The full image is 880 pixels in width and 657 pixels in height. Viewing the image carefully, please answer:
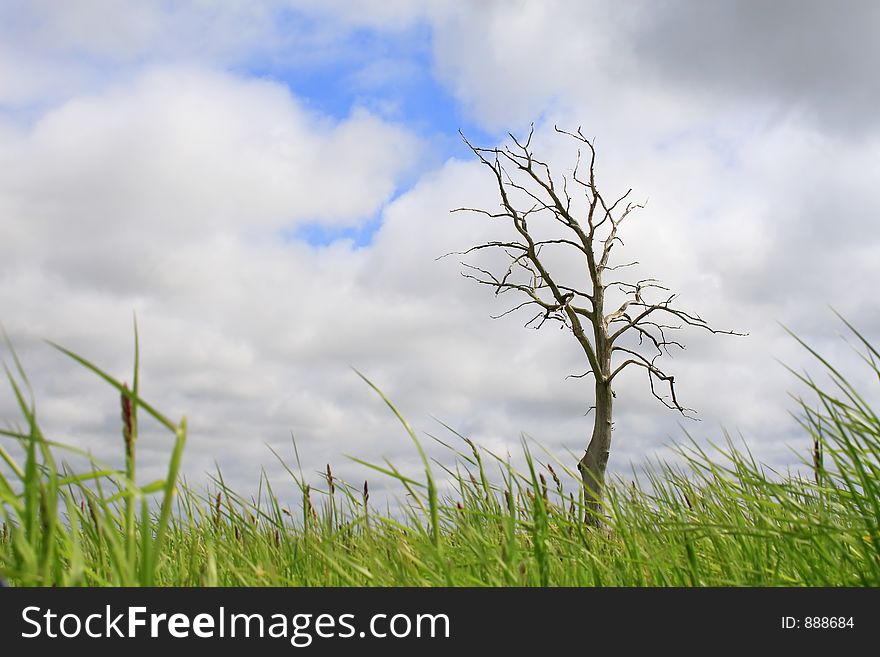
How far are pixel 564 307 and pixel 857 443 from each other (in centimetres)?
1395

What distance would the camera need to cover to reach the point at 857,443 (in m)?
2.81

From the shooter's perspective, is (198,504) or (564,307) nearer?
(198,504)

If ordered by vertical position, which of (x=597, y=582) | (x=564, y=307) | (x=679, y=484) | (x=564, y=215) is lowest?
(x=597, y=582)

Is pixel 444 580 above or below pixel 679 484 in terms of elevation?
below

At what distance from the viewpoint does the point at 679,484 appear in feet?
14.8
